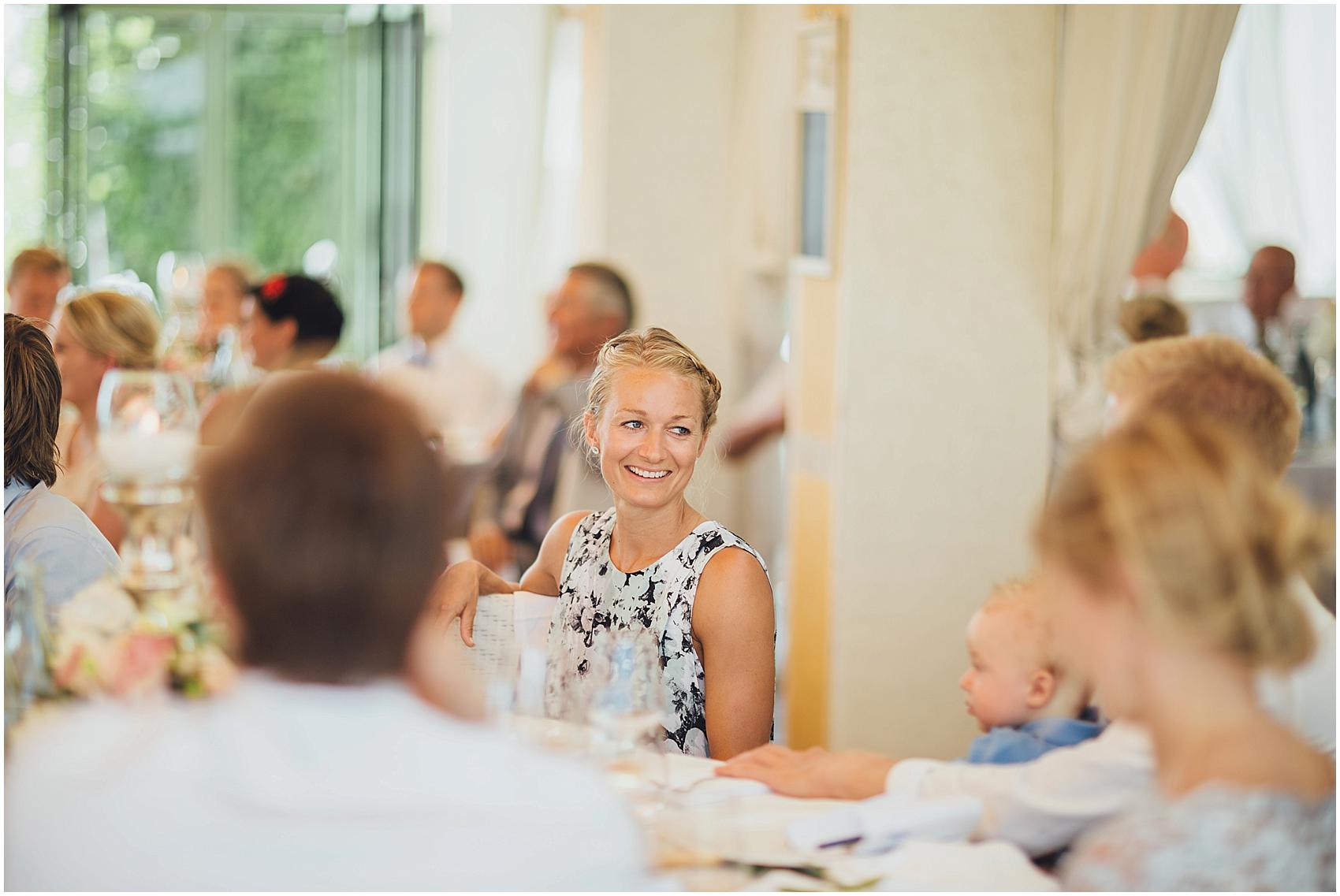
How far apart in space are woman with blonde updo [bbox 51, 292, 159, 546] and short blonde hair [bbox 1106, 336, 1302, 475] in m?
2.60

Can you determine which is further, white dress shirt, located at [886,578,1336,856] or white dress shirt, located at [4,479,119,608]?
white dress shirt, located at [4,479,119,608]

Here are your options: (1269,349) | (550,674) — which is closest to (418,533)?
(550,674)

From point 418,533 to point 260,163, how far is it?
868cm

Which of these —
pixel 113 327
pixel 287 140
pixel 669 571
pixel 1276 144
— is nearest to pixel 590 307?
pixel 113 327

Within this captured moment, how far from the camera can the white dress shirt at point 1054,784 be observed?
160 cm

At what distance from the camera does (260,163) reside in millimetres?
9477

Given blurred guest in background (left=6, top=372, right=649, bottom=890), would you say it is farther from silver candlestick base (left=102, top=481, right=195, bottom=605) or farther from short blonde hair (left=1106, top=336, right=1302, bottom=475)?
short blonde hair (left=1106, top=336, right=1302, bottom=475)

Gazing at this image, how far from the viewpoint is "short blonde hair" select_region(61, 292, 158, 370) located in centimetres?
377

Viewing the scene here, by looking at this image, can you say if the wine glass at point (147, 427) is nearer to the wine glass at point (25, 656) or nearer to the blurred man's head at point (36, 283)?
the wine glass at point (25, 656)

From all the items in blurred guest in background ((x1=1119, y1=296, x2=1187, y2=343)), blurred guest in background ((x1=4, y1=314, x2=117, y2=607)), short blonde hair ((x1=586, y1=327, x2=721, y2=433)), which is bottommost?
blurred guest in background ((x1=4, y1=314, x2=117, y2=607))

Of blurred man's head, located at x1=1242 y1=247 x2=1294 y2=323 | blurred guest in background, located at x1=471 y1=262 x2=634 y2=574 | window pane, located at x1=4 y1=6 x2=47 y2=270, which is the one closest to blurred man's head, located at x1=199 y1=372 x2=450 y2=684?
blurred guest in background, located at x1=471 y1=262 x2=634 y2=574

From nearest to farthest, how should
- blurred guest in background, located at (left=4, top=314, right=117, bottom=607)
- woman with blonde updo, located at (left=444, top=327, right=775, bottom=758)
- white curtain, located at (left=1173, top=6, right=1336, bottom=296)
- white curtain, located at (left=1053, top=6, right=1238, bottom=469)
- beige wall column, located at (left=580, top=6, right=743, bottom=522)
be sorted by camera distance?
1. blurred guest in background, located at (left=4, top=314, right=117, bottom=607)
2. woman with blonde updo, located at (left=444, top=327, right=775, bottom=758)
3. white curtain, located at (left=1053, top=6, right=1238, bottom=469)
4. white curtain, located at (left=1173, top=6, right=1336, bottom=296)
5. beige wall column, located at (left=580, top=6, right=743, bottom=522)

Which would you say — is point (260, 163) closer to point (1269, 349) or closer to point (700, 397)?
point (1269, 349)

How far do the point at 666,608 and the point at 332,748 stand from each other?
4.10ft
